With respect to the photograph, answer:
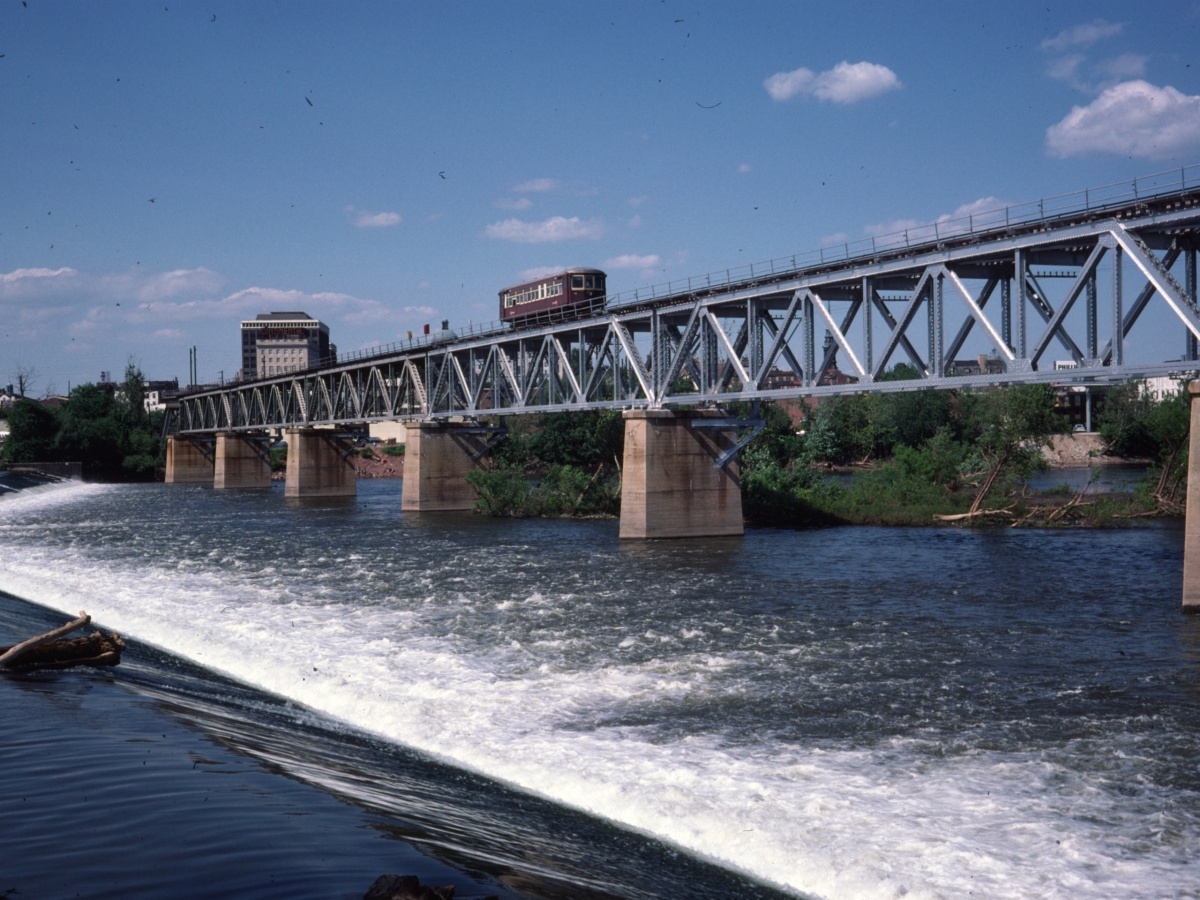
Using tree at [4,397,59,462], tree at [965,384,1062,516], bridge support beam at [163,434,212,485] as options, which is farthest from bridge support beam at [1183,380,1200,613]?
tree at [4,397,59,462]

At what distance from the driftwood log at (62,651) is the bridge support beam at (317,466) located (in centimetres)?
6988

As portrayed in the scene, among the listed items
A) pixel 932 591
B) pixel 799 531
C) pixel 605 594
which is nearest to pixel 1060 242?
pixel 932 591

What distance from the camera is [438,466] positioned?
6544cm

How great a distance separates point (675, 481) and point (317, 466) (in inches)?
1988

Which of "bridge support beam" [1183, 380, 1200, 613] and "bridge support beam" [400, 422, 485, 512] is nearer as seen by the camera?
"bridge support beam" [1183, 380, 1200, 613]

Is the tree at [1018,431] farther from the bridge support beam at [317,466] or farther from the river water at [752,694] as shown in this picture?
the bridge support beam at [317,466]

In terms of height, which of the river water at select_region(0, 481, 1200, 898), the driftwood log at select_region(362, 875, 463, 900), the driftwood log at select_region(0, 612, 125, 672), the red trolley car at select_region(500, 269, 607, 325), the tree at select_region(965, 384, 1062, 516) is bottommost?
the river water at select_region(0, 481, 1200, 898)

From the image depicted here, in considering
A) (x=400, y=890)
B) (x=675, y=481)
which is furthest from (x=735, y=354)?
(x=400, y=890)

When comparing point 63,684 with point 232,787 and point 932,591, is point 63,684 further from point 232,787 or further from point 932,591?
point 932,591

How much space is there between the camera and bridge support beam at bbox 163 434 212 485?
396 feet

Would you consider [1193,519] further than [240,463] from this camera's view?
No

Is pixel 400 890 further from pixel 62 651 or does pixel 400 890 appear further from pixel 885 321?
pixel 885 321

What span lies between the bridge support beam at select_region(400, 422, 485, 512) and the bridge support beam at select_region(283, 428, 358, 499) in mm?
20906

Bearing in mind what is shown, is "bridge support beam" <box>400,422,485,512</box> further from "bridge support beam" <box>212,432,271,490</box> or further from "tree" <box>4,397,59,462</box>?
"tree" <box>4,397,59,462</box>
